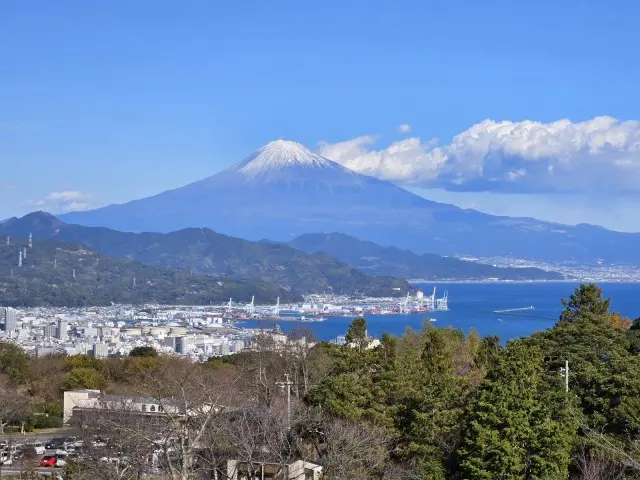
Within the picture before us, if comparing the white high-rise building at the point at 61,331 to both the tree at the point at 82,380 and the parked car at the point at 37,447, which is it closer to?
the tree at the point at 82,380

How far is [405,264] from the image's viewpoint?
13762cm

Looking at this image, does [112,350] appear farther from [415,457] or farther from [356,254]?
[356,254]

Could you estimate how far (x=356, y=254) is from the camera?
149125 mm

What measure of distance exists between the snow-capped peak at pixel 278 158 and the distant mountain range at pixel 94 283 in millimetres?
96002

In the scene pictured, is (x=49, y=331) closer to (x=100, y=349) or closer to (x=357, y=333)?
(x=100, y=349)

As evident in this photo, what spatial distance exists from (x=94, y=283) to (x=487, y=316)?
127ft

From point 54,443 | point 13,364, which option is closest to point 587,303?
point 54,443

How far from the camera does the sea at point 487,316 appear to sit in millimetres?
58031

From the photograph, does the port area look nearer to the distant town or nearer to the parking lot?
the distant town

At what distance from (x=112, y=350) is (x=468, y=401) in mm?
30896

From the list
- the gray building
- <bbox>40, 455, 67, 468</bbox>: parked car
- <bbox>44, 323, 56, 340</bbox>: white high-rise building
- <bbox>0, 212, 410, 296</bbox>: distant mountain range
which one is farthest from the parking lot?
<bbox>0, 212, 410, 296</bbox>: distant mountain range

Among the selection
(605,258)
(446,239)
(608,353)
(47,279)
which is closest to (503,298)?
(47,279)

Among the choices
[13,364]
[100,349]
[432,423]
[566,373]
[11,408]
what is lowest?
[100,349]

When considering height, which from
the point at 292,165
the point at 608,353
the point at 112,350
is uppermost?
the point at 292,165
